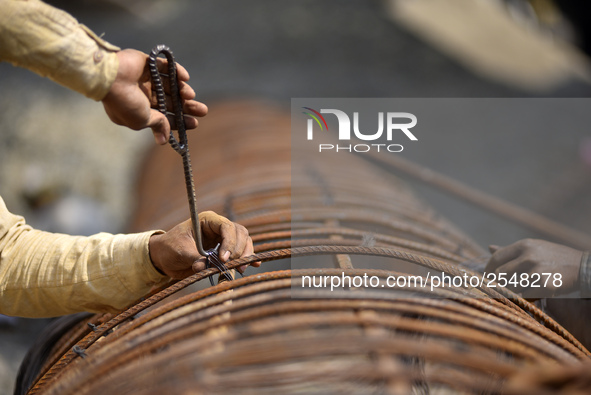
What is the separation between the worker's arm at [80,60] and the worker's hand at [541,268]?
749mm

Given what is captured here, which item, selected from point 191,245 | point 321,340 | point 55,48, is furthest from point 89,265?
point 321,340

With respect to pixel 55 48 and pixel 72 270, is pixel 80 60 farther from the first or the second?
pixel 72 270

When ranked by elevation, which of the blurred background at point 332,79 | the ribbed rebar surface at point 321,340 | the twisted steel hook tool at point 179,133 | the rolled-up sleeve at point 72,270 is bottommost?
the ribbed rebar surface at point 321,340

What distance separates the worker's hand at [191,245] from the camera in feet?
3.37

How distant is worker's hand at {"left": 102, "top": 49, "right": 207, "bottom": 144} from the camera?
911 mm

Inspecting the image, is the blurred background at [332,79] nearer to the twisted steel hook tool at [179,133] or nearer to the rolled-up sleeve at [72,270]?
the rolled-up sleeve at [72,270]

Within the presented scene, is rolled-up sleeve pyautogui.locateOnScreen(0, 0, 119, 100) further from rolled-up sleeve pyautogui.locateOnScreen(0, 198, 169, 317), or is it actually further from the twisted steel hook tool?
rolled-up sleeve pyautogui.locateOnScreen(0, 198, 169, 317)

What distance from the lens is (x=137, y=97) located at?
3.03ft

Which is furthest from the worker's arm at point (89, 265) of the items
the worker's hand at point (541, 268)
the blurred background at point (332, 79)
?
the blurred background at point (332, 79)

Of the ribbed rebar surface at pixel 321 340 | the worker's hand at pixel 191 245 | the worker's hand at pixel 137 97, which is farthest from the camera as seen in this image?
the worker's hand at pixel 191 245

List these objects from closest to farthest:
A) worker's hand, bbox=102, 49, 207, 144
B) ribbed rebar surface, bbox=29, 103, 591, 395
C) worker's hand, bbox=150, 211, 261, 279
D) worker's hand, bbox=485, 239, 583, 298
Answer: ribbed rebar surface, bbox=29, 103, 591, 395 → worker's hand, bbox=102, 49, 207, 144 → worker's hand, bbox=150, 211, 261, 279 → worker's hand, bbox=485, 239, 583, 298

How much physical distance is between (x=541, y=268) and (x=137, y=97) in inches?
33.8

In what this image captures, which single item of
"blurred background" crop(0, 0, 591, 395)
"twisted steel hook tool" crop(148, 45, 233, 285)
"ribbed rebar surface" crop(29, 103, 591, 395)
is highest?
"blurred background" crop(0, 0, 591, 395)

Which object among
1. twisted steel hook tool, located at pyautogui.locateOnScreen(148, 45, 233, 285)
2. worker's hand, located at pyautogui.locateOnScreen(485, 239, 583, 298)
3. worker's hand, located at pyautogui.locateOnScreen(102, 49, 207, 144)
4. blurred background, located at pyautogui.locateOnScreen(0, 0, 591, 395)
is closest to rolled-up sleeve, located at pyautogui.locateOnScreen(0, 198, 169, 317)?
twisted steel hook tool, located at pyautogui.locateOnScreen(148, 45, 233, 285)
